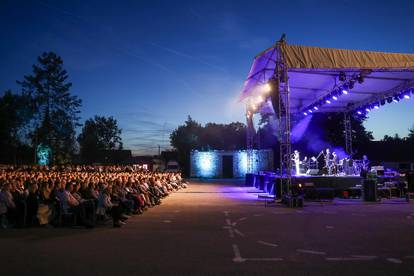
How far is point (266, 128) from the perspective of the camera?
53750 mm

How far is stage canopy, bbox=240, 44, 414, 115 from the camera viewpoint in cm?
1602

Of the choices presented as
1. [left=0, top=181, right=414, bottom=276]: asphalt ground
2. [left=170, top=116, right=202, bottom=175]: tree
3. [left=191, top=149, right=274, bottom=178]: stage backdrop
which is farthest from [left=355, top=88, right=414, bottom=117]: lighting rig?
[left=170, top=116, right=202, bottom=175]: tree

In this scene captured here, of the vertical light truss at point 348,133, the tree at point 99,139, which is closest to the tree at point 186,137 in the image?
the tree at point 99,139

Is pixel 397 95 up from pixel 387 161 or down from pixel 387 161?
up

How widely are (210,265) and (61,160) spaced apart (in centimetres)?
4593

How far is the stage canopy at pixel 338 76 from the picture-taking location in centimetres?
1602

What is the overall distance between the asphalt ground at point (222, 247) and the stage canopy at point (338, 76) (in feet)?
22.5

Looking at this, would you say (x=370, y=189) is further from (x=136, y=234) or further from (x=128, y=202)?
(x=136, y=234)

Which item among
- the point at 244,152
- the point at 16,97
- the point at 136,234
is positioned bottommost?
the point at 136,234

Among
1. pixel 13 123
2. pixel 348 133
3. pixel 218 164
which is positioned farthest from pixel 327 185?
pixel 13 123

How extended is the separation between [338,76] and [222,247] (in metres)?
14.1

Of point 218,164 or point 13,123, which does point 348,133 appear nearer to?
point 218,164

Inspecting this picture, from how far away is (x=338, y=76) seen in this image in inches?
751

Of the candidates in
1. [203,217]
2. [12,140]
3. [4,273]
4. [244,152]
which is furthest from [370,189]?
[12,140]
